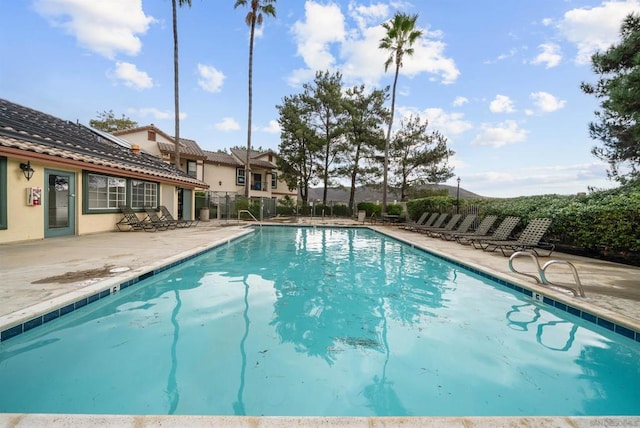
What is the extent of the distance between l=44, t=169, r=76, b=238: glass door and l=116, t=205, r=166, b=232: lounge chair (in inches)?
76.1

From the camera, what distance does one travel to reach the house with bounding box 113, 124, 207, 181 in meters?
24.3

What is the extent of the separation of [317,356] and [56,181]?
10004 mm

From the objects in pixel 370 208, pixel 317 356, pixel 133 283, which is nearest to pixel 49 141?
pixel 133 283

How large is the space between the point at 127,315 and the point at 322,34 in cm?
1649

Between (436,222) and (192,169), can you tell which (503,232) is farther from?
(192,169)

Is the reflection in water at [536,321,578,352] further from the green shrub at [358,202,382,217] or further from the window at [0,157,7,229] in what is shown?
the green shrub at [358,202,382,217]

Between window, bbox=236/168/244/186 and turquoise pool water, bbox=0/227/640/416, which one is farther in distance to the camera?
window, bbox=236/168/244/186

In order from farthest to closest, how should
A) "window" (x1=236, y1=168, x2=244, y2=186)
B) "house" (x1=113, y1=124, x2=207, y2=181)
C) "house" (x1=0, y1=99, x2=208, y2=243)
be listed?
"window" (x1=236, y1=168, x2=244, y2=186) → "house" (x1=113, y1=124, x2=207, y2=181) → "house" (x1=0, y1=99, x2=208, y2=243)

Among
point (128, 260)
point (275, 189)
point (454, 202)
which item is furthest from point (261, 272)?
point (275, 189)

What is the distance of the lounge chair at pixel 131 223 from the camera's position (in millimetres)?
11445

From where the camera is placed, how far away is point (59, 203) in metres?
9.26

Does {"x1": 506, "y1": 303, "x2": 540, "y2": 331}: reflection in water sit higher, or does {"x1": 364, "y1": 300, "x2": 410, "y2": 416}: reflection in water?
{"x1": 506, "y1": 303, "x2": 540, "y2": 331}: reflection in water

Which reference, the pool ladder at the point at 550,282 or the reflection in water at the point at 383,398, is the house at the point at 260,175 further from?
the reflection in water at the point at 383,398

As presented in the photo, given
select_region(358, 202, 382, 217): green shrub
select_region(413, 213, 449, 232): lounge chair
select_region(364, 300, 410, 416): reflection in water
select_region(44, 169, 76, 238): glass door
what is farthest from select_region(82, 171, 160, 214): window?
select_region(358, 202, 382, 217): green shrub
